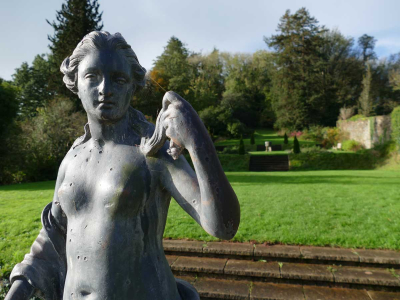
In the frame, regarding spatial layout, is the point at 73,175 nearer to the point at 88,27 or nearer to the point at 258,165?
the point at 258,165

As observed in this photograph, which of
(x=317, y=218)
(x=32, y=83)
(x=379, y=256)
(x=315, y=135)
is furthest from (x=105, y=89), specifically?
(x=32, y=83)

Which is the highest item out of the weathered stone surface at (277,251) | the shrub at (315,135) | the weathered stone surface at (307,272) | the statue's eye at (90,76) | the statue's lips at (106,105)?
the statue's eye at (90,76)

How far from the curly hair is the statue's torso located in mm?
370

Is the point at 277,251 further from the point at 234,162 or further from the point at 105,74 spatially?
the point at 234,162

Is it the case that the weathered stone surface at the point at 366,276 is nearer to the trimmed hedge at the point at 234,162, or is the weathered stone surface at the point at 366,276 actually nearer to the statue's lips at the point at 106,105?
the statue's lips at the point at 106,105

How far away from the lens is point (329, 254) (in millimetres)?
5297

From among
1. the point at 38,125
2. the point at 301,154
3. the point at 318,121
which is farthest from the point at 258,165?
the point at 318,121

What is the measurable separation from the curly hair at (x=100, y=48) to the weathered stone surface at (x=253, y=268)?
4393mm

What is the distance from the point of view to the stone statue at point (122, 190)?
3.75ft

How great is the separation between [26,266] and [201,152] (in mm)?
1047

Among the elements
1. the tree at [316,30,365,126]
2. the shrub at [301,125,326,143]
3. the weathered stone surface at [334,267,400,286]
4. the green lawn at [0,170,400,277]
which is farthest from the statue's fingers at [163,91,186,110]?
the tree at [316,30,365,126]

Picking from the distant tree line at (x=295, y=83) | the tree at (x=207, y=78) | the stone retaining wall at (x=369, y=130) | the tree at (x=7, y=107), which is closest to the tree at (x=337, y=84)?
the distant tree line at (x=295, y=83)

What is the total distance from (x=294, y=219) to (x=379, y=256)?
2115 mm

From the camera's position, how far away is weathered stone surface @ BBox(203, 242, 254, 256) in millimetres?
5484
